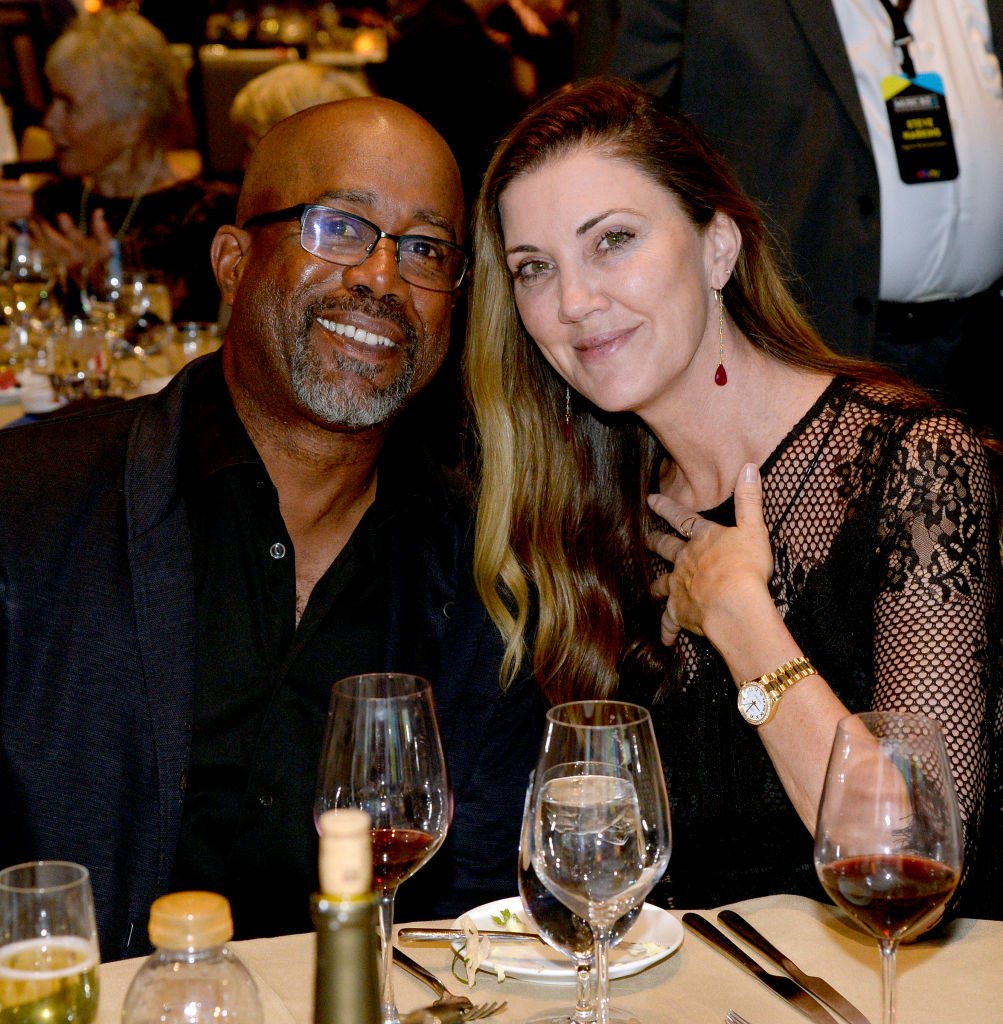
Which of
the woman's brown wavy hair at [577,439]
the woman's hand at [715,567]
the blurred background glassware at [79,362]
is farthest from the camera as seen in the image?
the blurred background glassware at [79,362]

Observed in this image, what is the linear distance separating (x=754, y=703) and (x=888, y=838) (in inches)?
24.5

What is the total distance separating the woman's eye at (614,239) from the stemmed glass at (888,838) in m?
Answer: 1.07

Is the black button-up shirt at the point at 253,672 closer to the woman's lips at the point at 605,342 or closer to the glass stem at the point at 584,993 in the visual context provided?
the woman's lips at the point at 605,342

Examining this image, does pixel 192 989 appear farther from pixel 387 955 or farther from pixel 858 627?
pixel 858 627

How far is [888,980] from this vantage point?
1.15 m

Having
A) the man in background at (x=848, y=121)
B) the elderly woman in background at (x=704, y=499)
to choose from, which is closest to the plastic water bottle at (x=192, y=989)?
the elderly woman in background at (x=704, y=499)

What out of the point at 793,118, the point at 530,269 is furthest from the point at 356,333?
the point at 793,118

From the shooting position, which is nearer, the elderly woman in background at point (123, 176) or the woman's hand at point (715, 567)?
the woman's hand at point (715, 567)

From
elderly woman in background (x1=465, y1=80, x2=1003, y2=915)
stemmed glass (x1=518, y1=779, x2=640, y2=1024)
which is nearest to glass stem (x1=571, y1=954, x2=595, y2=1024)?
stemmed glass (x1=518, y1=779, x2=640, y2=1024)

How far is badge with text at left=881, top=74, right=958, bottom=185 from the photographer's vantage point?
10.7 ft

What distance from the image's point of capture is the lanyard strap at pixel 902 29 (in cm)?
327

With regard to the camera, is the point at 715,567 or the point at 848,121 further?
the point at 848,121

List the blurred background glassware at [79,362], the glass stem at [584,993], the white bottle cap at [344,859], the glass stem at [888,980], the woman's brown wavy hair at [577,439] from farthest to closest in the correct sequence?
1. the blurred background glassware at [79,362]
2. the woman's brown wavy hair at [577,439]
3. the glass stem at [584,993]
4. the glass stem at [888,980]
5. the white bottle cap at [344,859]

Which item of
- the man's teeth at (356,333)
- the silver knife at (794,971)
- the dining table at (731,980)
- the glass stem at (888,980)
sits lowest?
the dining table at (731,980)
